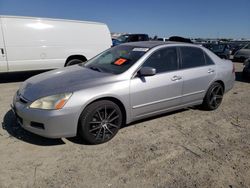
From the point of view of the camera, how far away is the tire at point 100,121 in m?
3.06

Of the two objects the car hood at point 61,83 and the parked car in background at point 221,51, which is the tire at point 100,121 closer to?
the car hood at point 61,83

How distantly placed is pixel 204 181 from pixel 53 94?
2.19 metres

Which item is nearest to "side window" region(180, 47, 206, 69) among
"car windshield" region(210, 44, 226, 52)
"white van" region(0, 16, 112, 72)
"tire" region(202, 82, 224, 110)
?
"tire" region(202, 82, 224, 110)

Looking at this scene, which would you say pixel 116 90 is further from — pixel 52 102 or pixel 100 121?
pixel 52 102

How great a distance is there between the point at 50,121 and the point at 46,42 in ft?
16.4

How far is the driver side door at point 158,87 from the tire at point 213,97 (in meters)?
0.92

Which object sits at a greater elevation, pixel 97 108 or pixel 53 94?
pixel 53 94

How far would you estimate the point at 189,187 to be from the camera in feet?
7.97

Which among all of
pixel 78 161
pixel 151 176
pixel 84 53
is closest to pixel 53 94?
pixel 78 161

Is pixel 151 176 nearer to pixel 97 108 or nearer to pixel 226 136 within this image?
pixel 97 108

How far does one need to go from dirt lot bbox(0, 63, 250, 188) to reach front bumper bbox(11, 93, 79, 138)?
30cm

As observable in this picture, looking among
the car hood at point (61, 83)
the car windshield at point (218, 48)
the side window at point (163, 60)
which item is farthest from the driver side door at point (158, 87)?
the car windshield at point (218, 48)

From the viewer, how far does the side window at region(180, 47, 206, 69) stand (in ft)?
13.7

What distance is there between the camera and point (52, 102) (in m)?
2.89
